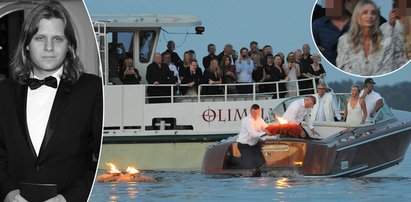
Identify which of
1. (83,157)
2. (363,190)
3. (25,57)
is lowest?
(363,190)

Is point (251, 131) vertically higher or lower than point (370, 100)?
lower

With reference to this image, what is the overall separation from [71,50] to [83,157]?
0.39 metres

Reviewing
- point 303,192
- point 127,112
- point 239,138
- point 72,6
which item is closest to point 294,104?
point 239,138

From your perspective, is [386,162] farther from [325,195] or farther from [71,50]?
[71,50]

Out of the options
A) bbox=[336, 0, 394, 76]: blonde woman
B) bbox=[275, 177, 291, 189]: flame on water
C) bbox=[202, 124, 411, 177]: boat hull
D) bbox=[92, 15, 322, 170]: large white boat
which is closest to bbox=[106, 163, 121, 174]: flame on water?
bbox=[92, 15, 322, 170]: large white boat

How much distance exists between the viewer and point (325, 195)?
644 inches

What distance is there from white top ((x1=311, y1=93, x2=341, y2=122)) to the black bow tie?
15009 millimetres

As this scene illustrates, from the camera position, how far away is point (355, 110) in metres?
18.9

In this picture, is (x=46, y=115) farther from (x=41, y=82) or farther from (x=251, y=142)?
(x=251, y=142)

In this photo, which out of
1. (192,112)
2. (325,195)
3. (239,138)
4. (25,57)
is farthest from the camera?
(192,112)

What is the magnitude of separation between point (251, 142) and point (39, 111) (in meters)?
14.1

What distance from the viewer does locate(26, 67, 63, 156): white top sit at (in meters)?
4.27

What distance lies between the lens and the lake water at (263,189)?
16141mm

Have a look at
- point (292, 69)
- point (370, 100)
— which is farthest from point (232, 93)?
point (370, 100)
